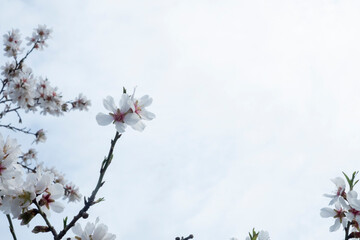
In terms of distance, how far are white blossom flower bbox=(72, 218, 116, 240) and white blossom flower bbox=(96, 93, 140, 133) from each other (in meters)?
0.65

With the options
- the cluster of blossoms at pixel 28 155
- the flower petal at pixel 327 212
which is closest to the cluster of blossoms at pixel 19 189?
the cluster of blossoms at pixel 28 155

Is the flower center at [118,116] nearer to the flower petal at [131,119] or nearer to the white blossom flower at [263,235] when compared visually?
the flower petal at [131,119]

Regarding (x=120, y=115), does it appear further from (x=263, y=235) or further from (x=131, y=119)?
(x=263, y=235)

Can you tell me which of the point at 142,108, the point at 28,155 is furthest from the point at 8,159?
the point at 28,155

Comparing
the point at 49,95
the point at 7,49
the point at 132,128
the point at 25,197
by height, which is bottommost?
the point at 25,197

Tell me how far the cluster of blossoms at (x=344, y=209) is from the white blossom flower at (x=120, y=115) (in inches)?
63.3

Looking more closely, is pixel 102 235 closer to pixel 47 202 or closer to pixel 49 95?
pixel 47 202

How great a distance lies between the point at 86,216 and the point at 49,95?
5925mm

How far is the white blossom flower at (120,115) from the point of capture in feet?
7.32

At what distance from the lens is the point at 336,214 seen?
270 centimetres

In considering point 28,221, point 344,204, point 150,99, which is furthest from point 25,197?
point 344,204

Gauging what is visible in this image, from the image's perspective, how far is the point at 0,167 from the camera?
1.90 meters

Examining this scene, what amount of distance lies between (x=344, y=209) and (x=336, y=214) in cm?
8

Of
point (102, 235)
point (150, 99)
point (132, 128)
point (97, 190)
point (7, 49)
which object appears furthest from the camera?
point (7, 49)
